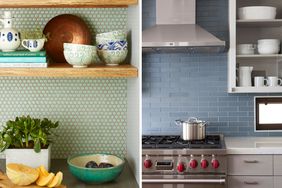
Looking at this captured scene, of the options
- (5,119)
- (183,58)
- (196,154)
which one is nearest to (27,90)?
(5,119)

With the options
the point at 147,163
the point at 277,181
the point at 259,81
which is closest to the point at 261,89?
the point at 259,81

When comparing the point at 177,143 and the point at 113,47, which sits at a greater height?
the point at 113,47

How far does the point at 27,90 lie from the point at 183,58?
2459 mm

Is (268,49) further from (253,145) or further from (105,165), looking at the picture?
(105,165)

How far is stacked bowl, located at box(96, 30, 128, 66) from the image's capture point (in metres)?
2.32

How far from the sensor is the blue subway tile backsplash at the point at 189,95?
4777 millimetres

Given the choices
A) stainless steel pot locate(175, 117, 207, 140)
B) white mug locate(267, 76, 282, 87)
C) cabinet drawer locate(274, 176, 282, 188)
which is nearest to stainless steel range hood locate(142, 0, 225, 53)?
white mug locate(267, 76, 282, 87)

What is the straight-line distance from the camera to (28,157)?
7.30 feet

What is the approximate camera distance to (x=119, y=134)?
2.56 meters

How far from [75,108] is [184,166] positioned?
187 centimetres

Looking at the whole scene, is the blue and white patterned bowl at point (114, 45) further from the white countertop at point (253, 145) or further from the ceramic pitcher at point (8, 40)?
the white countertop at point (253, 145)

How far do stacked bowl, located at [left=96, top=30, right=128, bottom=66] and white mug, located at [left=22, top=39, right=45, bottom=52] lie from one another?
0.27 meters

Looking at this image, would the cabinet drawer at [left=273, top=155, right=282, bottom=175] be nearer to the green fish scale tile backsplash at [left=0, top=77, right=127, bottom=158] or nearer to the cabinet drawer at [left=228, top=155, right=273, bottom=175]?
the cabinet drawer at [left=228, top=155, right=273, bottom=175]

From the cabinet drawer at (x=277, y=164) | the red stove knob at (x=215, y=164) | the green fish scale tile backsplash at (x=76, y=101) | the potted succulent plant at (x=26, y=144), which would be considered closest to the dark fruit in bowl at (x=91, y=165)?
the potted succulent plant at (x=26, y=144)
